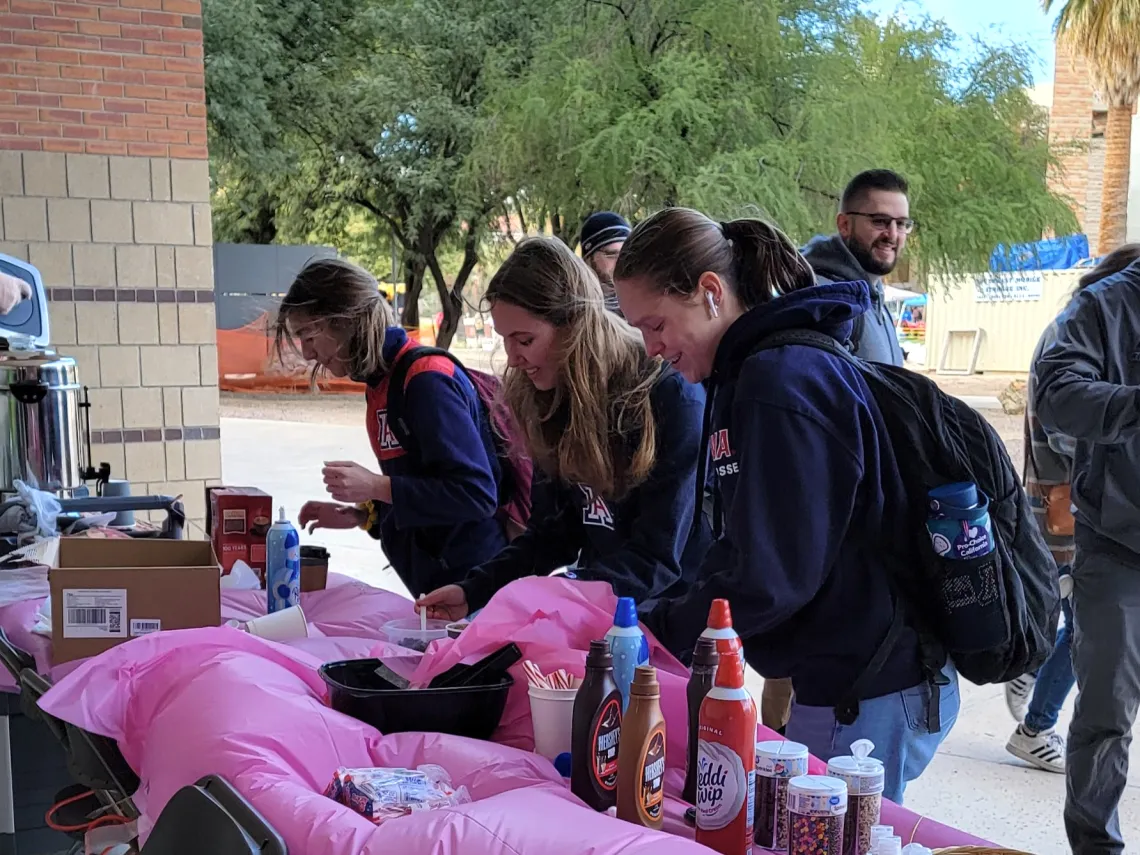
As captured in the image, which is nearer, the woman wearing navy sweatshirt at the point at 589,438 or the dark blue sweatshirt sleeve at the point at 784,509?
the dark blue sweatshirt sleeve at the point at 784,509

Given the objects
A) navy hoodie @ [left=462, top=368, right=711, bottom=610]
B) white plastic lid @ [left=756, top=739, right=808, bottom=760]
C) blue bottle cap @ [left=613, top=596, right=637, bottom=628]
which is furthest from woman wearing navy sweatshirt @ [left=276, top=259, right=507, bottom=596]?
white plastic lid @ [left=756, top=739, right=808, bottom=760]

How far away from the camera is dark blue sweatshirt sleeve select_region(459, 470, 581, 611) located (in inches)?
101

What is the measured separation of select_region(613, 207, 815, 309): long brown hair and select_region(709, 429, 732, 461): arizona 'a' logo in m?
0.26

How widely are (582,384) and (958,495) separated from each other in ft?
2.71

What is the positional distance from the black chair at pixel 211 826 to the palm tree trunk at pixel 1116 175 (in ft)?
50.6

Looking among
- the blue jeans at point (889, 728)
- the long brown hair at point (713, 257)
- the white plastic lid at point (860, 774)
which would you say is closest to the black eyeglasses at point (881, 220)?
the long brown hair at point (713, 257)

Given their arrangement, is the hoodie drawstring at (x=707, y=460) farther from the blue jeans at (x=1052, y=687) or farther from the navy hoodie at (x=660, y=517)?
the blue jeans at (x=1052, y=687)

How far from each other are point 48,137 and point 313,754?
17.1 ft

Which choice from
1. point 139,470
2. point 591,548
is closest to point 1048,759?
point 591,548

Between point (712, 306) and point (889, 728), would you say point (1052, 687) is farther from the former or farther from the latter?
point (712, 306)

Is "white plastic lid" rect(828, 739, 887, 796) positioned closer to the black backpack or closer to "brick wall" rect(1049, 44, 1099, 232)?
the black backpack

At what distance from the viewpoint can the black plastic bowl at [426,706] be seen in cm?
176

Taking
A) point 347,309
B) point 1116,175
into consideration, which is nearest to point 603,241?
point 347,309

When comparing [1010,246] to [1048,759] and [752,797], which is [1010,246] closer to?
[1048,759]
